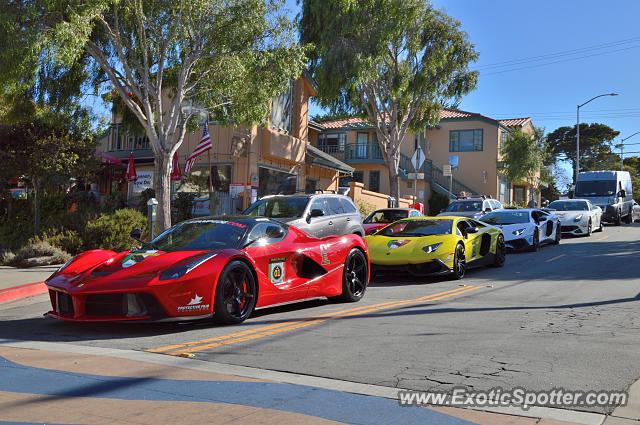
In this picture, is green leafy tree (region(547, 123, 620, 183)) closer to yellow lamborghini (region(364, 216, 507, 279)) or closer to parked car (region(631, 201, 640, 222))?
parked car (region(631, 201, 640, 222))

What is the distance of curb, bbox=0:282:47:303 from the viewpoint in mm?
10070

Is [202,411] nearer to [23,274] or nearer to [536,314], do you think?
[536,314]

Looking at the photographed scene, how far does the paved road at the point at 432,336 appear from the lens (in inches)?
205

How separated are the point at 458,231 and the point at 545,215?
796cm

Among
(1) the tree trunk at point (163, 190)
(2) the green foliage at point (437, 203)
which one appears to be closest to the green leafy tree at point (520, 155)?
(2) the green foliage at point (437, 203)

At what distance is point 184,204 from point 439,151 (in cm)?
2786

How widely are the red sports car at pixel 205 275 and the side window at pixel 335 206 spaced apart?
3697 millimetres

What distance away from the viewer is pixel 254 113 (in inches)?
639

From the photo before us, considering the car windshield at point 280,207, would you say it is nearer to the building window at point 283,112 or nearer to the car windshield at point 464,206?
the car windshield at point 464,206

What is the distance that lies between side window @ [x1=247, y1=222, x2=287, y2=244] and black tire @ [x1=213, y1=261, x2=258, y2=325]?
2.01ft

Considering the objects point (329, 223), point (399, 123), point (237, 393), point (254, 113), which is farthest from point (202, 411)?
point (399, 123)

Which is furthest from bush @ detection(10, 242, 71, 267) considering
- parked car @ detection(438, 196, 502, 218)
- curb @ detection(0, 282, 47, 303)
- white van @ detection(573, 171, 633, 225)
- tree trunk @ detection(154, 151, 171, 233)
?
white van @ detection(573, 171, 633, 225)

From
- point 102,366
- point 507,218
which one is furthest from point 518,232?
point 102,366

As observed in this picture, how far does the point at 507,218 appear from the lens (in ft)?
60.2
